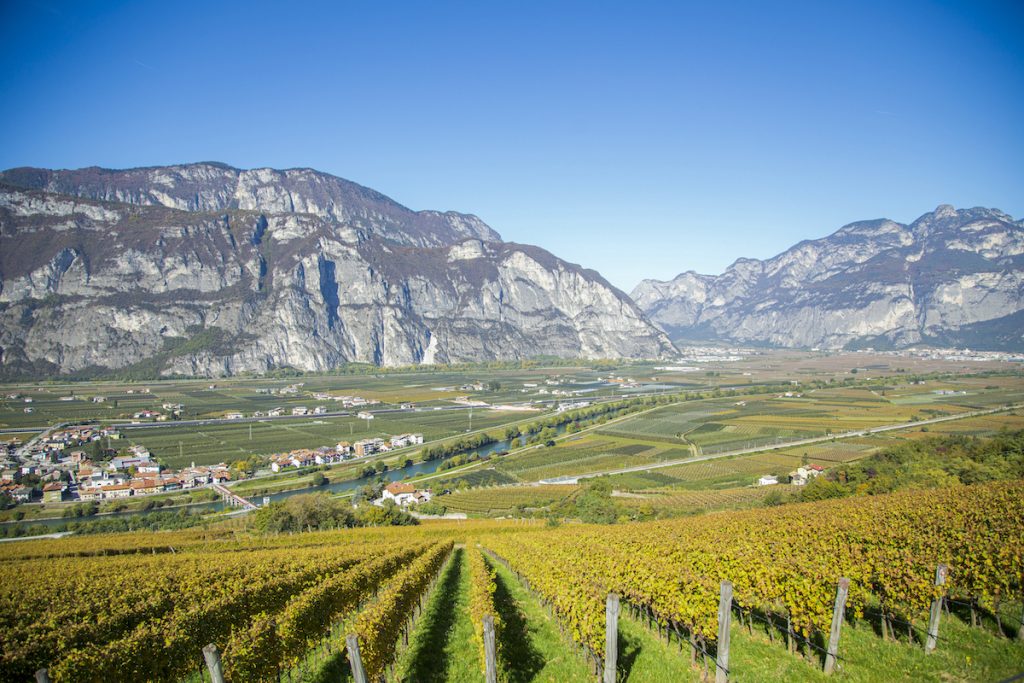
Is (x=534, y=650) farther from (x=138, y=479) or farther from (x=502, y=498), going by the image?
(x=138, y=479)

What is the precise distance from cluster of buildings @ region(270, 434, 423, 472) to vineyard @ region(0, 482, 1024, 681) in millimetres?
54236

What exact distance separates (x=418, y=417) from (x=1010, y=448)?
3604 inches

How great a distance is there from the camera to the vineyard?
9250mm

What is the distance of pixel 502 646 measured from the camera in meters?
10.6

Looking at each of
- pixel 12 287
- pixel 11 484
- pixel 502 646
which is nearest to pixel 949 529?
pixel 502 646

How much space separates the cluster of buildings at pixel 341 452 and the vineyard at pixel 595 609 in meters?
54.2

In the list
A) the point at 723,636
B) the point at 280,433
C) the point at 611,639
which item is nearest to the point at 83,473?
the point at 280,433

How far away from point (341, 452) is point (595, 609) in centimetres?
7423

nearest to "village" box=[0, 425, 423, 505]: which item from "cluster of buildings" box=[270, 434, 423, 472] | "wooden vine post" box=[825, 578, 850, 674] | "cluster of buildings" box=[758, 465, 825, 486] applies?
"cluster of buildings" box=[270, 434, 423, 472]

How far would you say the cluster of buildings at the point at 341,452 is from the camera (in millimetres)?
71438

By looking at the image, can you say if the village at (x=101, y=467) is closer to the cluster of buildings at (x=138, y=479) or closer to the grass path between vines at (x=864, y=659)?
the cluster of buildings at (x=138, y=479)

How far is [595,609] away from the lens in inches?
385

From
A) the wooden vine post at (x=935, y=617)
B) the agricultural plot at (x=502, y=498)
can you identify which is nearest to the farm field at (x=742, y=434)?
the agricultural plot at (x=502, y=498)

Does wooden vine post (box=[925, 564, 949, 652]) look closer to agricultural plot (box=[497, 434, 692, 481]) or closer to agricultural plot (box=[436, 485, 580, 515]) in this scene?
agricultural plot (box=[436, 485, 580, 515])
